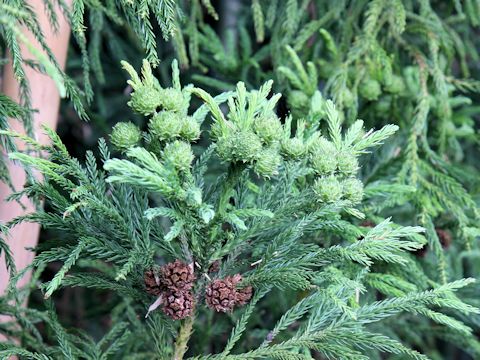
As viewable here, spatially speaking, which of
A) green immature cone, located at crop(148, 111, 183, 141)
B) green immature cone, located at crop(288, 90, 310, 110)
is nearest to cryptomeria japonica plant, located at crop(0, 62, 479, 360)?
green immature cone, located at crop(148, 111, 183, 141)

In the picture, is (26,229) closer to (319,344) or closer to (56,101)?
(56,101)

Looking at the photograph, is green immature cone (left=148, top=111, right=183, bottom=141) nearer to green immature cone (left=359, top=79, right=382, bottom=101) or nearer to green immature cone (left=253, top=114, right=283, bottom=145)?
green immature cone (left=253, top=114, right=283, bottom=145)

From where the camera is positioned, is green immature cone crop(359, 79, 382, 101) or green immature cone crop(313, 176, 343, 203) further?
green immature cone crop(359, 79, 382, 101)

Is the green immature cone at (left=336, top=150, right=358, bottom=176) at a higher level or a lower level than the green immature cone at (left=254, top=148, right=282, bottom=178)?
lower

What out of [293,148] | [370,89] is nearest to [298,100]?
[370,89]

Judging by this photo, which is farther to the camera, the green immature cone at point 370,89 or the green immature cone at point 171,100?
the green immature cone at point 370,89

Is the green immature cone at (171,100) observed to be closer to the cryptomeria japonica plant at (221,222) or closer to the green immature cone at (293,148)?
the cryptomeria japonica plant at (221,222)

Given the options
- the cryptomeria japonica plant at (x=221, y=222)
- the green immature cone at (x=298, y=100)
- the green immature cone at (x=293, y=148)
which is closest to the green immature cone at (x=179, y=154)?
the cryptomeria japonica plant at (x=221, y=222)

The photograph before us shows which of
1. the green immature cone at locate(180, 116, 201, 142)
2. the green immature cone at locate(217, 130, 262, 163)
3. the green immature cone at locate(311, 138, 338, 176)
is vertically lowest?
the green immature cone at locate(311, 138, 338, 176)
